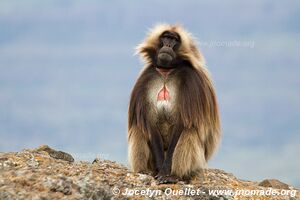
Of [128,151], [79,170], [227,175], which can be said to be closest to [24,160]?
[79,170]

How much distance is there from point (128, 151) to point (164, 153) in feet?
2.77

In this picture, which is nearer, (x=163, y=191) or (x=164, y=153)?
(x=163, y=191)

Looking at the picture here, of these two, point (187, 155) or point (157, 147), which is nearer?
point (187, 155)

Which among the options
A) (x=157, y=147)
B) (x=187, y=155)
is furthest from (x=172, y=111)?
(x=187, y=155)

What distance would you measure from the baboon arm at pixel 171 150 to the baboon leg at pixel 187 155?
0.28ft

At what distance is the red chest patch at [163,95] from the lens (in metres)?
12.5

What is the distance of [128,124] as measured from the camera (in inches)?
511

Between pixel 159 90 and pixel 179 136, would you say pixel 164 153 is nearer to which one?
pixel 179 136

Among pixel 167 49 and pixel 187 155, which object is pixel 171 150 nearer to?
pixel 187 155

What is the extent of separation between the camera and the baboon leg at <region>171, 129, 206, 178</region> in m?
11.9

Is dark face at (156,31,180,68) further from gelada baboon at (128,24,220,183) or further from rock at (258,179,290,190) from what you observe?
rock at (258,179,290,190)

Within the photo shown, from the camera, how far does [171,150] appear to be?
12.1 meters

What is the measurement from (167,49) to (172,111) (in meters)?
1.31

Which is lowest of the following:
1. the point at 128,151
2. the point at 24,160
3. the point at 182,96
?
the point at 24,160
